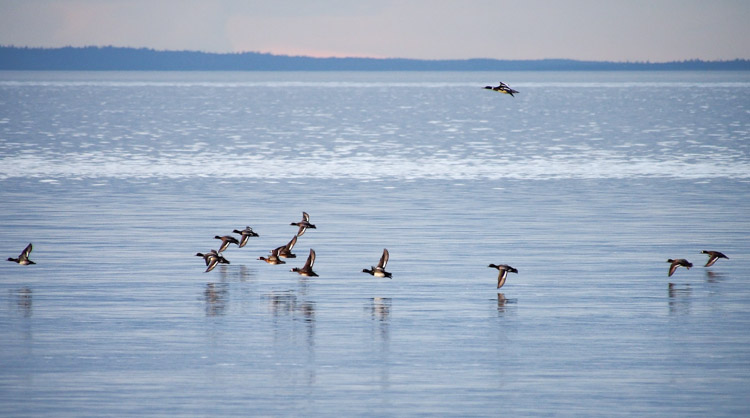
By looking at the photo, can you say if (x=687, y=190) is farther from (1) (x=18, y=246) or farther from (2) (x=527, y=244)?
(1) (x=18, y=246)

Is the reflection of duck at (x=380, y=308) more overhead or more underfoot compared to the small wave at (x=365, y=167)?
more underfoot

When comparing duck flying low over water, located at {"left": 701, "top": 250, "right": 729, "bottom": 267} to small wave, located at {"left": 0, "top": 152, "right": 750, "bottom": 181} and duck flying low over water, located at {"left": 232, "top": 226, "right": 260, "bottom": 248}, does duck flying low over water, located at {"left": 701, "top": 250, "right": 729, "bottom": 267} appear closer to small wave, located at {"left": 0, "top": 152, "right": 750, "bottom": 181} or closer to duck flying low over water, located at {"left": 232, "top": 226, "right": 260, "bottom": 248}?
duck flying low over water, located at {"left": 232, "top": 226, "right": 260, "bottom": 248}

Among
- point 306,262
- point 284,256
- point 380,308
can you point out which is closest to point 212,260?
point 284,256

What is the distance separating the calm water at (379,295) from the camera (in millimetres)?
14570

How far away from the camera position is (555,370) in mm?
15461

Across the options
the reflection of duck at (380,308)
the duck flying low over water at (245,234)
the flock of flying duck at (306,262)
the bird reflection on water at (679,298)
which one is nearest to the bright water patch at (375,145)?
the duck flying low over water at (245,234)

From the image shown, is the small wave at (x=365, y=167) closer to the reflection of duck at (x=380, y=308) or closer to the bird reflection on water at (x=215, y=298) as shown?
the bird reflection on water at (x=215, y=298)

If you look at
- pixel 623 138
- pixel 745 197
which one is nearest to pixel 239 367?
pixel 745 197

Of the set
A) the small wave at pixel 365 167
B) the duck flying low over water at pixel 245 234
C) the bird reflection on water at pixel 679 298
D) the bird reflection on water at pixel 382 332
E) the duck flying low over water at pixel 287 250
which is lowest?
the bird reflection on water at pixel 382 332

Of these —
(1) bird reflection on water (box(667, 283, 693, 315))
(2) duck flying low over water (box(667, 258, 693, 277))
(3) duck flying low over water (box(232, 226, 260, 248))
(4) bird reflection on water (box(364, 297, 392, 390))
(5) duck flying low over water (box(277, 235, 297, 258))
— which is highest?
(3) duck flying low over water (box(232, 226, 260, 248))

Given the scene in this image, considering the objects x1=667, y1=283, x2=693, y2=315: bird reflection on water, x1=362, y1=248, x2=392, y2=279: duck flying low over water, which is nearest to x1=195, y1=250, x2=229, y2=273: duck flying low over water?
x1=362, y1=248, x2=392, y2=279: duck flying low over water

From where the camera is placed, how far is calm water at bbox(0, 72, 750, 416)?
14.6 m

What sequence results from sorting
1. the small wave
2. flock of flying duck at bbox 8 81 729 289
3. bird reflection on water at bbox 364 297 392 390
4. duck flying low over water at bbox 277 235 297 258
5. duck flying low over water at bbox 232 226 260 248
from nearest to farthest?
1. bird reflection on water at bbox 364 297 392 390
2. flock of flying duck at bbox 8 81 729 289
3. duck flying low over water at bbox 277 235 297 258
4. duck flying low over water at bbox 232 226 260 248
5. the small wave

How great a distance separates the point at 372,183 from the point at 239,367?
2566 cm
